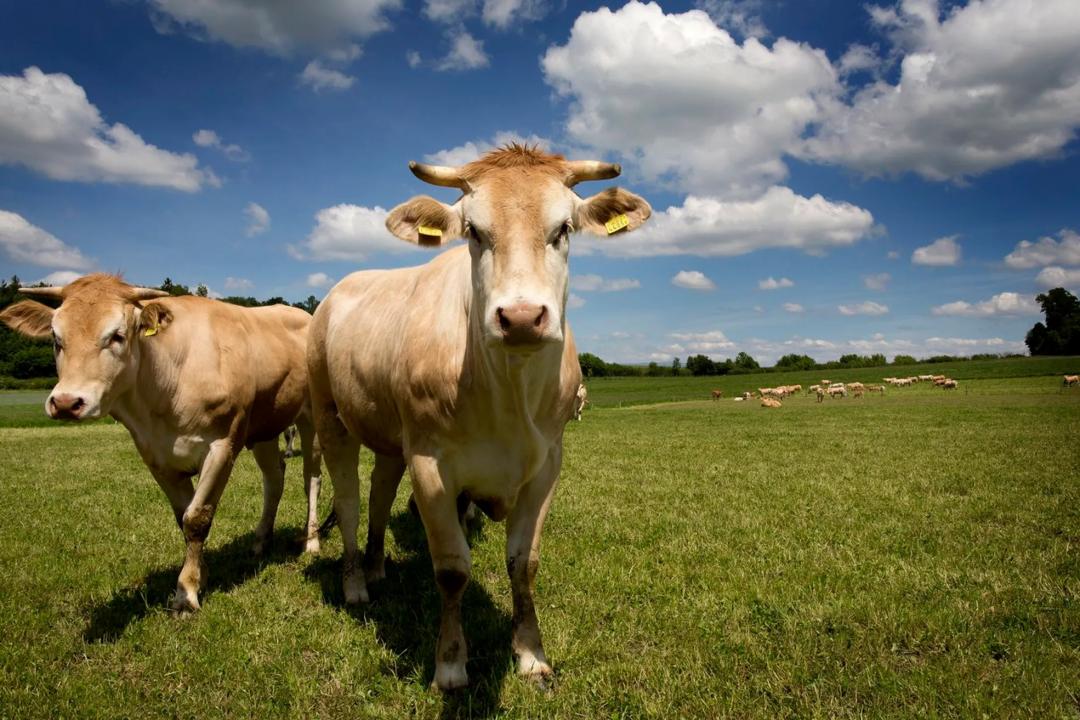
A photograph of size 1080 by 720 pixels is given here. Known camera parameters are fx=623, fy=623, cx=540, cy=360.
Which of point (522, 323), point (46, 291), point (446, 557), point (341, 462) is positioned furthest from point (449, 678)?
point (46, 291)

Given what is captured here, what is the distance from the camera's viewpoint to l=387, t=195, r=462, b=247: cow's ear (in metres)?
3.54

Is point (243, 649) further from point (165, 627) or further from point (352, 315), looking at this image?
point (352, 315)

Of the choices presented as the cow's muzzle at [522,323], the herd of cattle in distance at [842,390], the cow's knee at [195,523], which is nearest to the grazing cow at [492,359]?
the cow's muzzle at [522,323]

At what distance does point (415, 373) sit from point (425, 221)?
0.93 meters

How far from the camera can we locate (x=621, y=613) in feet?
15.3

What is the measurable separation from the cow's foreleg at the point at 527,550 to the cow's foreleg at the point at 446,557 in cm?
35

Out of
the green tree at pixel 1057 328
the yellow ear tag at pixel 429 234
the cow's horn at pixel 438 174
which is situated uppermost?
the green tree at pixel 1057 328

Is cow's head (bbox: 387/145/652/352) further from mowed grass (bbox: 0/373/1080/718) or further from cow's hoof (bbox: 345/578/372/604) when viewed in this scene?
cow's hoof (bbox: 345/578/372/604)

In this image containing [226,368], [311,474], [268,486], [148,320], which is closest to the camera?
[148,320]

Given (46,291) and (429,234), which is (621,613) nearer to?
(429,234)

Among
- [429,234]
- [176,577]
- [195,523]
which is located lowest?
[176,577]

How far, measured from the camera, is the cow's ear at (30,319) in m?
5.13

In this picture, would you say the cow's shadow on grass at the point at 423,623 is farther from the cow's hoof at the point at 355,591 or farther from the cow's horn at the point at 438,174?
the cow's horn at the point at 438,174

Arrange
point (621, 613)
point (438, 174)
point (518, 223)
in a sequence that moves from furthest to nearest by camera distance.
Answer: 1. point (621, 613)
2. point (438, 174)
3. point (518, 223)
